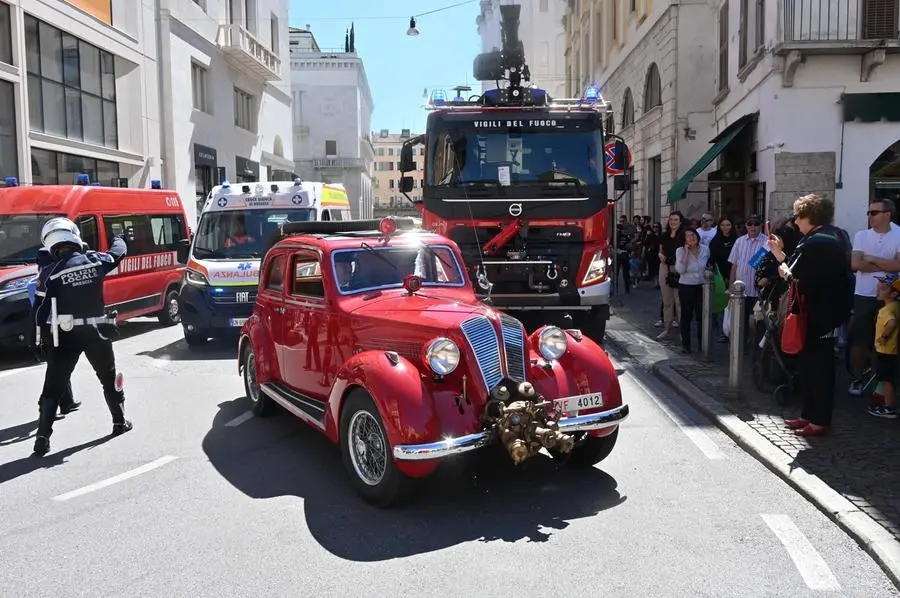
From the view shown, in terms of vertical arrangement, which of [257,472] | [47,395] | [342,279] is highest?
[342,279]

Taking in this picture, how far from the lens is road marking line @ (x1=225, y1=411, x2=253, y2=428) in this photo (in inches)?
275

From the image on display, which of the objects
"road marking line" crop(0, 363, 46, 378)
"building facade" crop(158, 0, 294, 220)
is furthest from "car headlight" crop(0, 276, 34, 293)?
"building facade" crop(158, 0, 294, 220)

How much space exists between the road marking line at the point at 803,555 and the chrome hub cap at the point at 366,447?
2.27 meters

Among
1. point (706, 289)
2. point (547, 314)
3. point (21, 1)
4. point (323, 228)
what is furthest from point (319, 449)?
point (21, 1)

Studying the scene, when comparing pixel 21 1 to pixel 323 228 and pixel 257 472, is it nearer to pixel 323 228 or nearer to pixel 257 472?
pixel 323 228

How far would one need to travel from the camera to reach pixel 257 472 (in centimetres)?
557

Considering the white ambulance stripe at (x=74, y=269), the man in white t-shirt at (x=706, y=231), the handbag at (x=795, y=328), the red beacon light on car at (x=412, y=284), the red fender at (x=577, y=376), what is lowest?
the red fender at (x=577, y=376)

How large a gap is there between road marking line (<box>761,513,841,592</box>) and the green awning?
13307mm

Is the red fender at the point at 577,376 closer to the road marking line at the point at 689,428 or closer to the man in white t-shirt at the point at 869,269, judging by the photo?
the road marking line at the point at 689,428

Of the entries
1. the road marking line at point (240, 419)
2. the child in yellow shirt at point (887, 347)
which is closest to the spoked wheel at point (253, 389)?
the road marking line at point (240, 419)

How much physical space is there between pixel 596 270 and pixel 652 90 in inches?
639

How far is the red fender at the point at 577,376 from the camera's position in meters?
5.07

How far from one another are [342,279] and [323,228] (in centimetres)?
113

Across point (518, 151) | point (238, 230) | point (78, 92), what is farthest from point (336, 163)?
point (518, 151)
